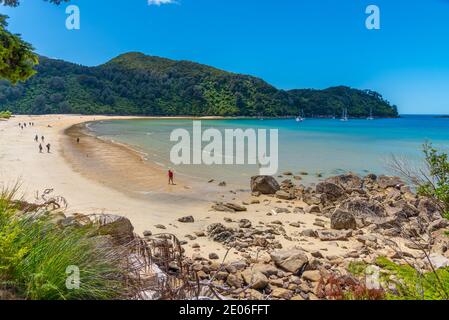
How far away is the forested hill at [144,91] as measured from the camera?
400ft

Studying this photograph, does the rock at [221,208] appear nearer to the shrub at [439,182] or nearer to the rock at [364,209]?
the rock at [364,209]

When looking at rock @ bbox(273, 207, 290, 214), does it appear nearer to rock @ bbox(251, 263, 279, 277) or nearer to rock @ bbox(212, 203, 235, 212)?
rock @ bbox(212, 203, 235, 212)

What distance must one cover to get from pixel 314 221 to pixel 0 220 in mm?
10259

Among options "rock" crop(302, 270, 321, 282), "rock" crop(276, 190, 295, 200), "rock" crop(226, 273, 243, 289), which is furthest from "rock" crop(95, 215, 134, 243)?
"rock" crop(276, 190, 295, 200)

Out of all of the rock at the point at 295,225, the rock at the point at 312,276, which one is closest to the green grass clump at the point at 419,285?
the rock at the point at 312,276

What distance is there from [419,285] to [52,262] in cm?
508

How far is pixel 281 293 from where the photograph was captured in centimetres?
579

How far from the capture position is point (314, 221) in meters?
11.8

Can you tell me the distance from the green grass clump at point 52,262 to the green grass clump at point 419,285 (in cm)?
369

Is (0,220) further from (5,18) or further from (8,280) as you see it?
(5,18)

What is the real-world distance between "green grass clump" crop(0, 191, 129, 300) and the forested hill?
126 meters

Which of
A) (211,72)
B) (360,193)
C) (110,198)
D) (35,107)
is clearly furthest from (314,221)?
(211,72)

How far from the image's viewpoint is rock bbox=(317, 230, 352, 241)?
381 inches

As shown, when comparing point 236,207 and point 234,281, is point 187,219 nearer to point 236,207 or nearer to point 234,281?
point 236,207
